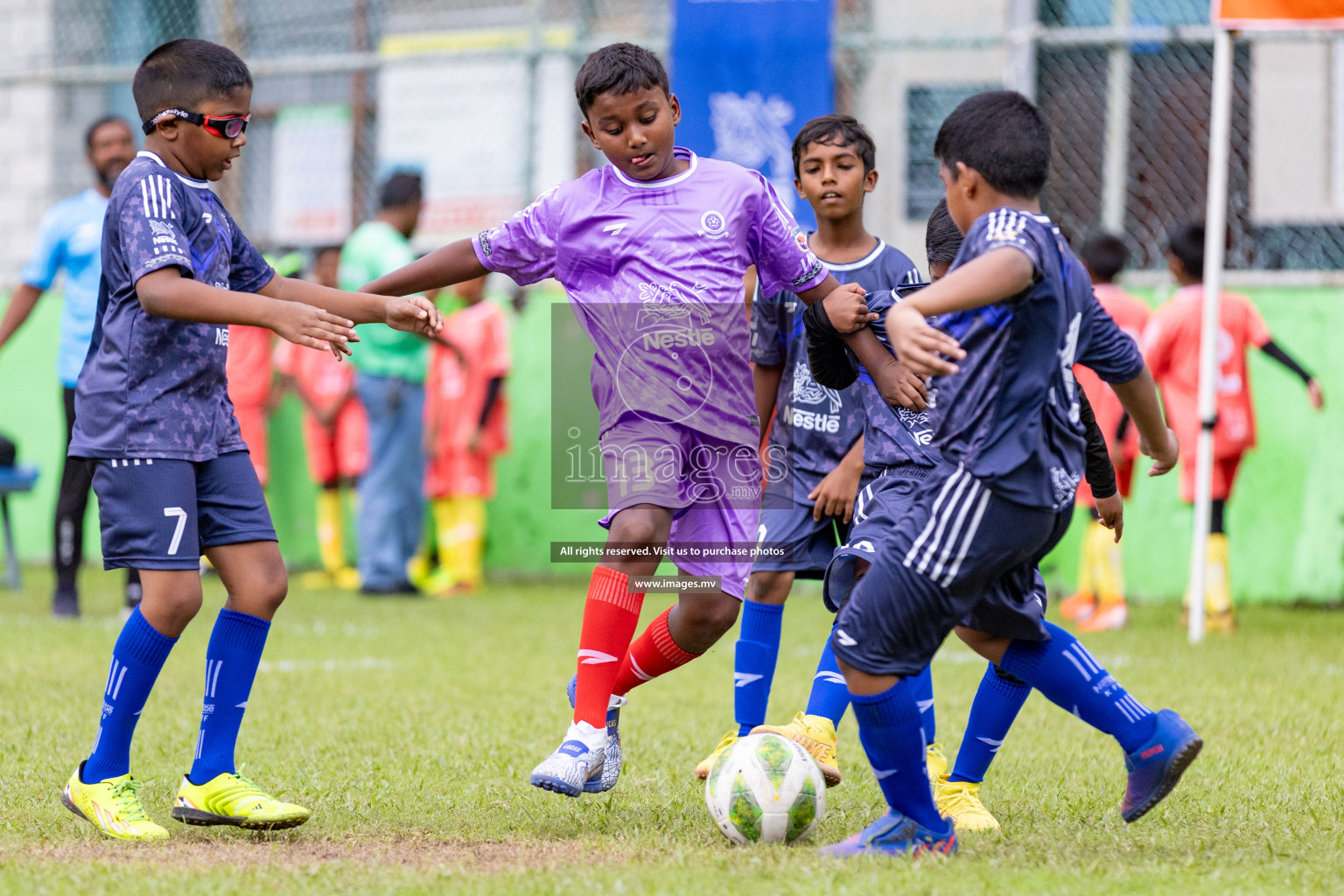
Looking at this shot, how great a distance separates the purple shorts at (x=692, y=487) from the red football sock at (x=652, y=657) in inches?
8.4

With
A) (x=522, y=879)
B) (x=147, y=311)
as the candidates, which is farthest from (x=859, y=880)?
(x=147, y=311)

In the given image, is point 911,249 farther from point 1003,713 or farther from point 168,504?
point 168,504

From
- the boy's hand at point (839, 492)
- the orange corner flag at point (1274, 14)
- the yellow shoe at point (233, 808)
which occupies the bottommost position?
the yellow shoe at point (233, 808)

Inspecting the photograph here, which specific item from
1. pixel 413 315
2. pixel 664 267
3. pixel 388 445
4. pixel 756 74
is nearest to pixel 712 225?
pixel 664 267

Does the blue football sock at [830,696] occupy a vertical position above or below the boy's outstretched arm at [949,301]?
below

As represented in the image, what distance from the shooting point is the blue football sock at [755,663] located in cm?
437

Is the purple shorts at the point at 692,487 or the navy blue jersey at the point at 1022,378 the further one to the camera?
the purple shorts at the point at 692,487

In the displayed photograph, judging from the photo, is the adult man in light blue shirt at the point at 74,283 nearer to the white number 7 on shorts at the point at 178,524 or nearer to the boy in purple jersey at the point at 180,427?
the boy in purple jersey at the point at 180,427

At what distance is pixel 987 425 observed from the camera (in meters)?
3.15

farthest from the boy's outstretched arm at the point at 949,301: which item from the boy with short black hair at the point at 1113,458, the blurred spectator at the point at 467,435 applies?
the blurred spectator at the point at 467,435

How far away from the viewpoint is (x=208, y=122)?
360 centimetres

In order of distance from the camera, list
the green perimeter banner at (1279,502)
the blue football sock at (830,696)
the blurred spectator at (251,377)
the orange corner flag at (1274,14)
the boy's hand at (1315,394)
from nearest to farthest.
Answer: the blue football sock at (830,696), the orange corner flag at (1274,14), the boy's hand at (1315,394), the green perimeter banner at (1279,502), the blurred spectator at (251,377)

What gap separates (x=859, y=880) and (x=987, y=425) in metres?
0.98

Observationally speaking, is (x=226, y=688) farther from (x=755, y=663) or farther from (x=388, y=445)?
(x=388, y=445)
